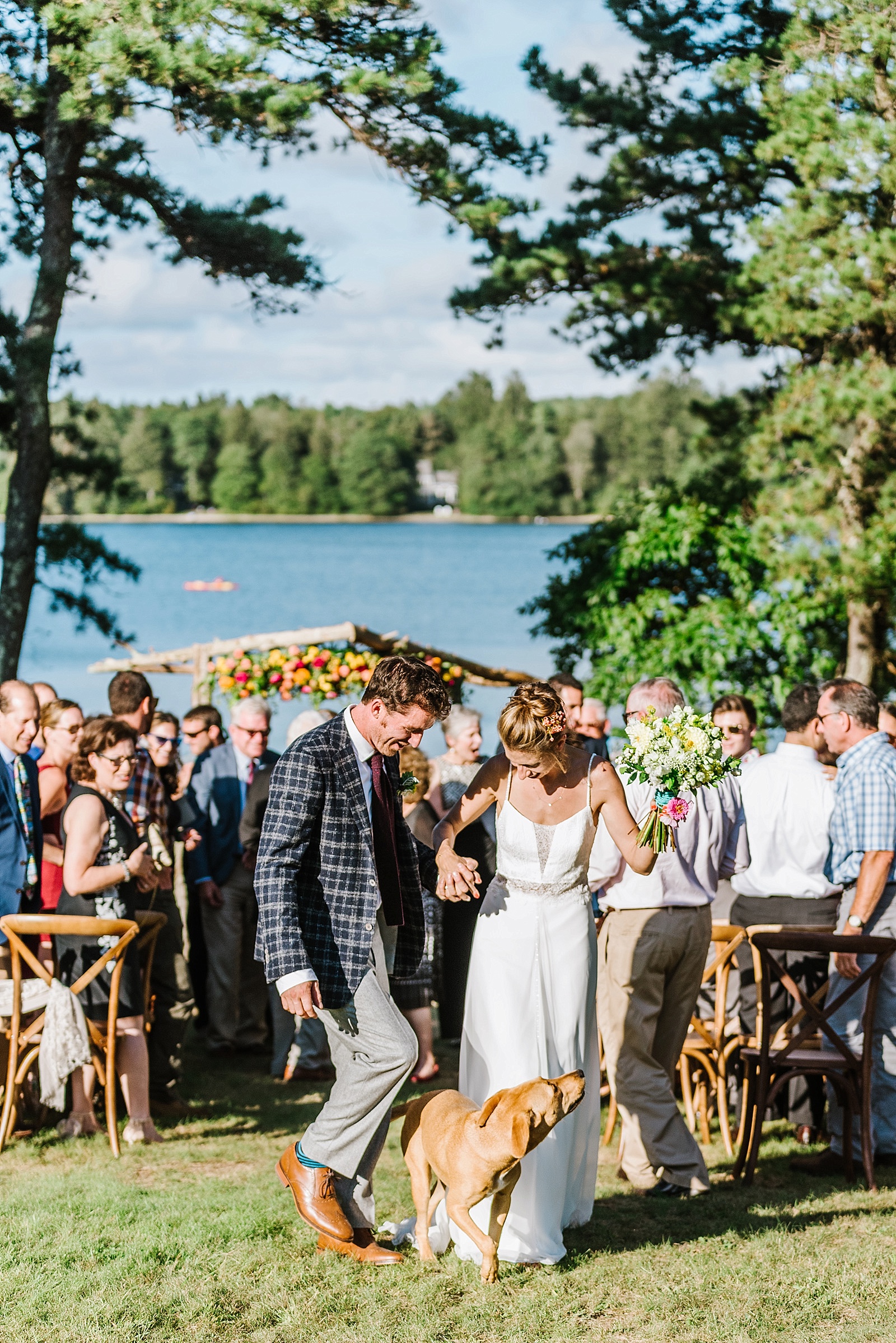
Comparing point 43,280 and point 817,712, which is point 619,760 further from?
point 43,280

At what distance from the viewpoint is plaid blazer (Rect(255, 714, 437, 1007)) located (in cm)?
412

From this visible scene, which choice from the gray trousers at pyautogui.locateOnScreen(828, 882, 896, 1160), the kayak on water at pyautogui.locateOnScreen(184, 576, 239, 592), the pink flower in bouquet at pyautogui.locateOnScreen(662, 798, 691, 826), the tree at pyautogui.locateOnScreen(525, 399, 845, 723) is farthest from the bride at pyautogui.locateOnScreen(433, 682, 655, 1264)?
the kayak on water at pyautogui.locateOnScreen(184, 576, 239, 592)

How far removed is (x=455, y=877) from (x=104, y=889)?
2.00m

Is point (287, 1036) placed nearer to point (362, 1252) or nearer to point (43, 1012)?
point (43, 1012)

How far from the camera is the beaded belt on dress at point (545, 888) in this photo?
4.53 meters

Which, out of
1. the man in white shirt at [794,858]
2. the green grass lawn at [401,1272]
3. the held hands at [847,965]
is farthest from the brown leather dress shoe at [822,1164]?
the held hands at [847,965]

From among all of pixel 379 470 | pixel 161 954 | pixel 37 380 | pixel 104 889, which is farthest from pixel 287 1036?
A: pixel 379 470

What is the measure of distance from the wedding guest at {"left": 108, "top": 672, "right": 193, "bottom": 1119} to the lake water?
4.92 m

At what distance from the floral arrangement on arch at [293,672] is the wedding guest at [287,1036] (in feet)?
8.16

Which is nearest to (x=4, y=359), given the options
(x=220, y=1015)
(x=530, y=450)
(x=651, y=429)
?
(x=220, y=1015)

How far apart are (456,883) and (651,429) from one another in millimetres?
65372

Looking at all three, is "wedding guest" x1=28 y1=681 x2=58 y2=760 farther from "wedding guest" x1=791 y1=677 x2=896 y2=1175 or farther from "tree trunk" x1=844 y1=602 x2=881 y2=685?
"tree trunk" x1=844 y1=602 x2=881 y2=685

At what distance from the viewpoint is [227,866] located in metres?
7.48

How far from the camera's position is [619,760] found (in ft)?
15.2
